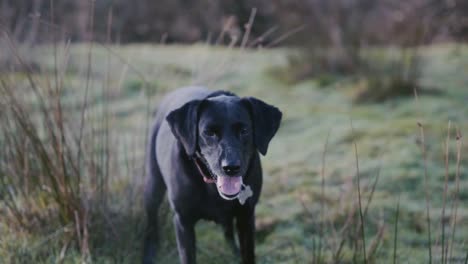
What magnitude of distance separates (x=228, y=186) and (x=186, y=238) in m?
0.61

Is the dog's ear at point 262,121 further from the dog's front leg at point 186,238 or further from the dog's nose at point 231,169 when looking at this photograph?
the dog's front leg at point 186,238

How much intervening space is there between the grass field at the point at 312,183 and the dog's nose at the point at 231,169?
0.48 metres

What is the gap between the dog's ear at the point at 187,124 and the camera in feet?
10.5

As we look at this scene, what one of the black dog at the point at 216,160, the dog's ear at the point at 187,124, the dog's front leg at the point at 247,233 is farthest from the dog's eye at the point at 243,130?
the dog's front leg at the point at 247,233

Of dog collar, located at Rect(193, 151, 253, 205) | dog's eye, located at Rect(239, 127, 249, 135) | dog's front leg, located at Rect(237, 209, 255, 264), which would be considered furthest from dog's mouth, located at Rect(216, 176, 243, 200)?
dog's front leg, located at Rect(237, 209, 255, 264)

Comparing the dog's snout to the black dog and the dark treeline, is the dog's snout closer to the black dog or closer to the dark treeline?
the black dog

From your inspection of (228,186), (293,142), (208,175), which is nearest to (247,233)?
(208,175)

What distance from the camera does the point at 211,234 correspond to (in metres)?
4.59

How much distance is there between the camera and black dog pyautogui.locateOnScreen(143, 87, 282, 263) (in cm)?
304

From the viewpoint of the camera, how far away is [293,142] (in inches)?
271

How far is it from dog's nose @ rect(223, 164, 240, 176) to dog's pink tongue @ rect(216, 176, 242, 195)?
0.16 feet

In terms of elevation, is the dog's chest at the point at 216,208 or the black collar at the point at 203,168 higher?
the black collar at the point at 203,168

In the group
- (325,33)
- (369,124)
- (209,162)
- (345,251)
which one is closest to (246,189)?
(209,162)

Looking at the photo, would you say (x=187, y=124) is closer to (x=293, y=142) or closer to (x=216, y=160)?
(x=216, y=160)
